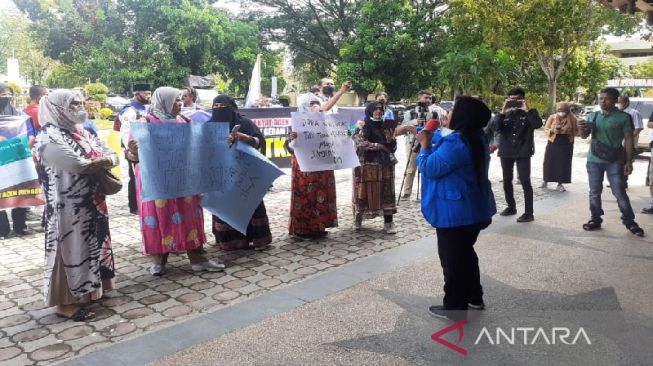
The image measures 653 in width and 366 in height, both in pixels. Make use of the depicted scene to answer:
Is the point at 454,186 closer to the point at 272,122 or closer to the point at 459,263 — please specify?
the point at 459,263

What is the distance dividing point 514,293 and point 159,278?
3269mm

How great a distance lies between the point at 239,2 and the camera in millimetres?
29812

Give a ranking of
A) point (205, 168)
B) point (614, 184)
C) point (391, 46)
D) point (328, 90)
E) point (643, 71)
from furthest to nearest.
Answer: point (643, 71), point (391, 46), point (328, 90), point (614, 184), point (205, 168)

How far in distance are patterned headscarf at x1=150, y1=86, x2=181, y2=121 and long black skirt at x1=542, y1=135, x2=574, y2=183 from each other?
282 inches

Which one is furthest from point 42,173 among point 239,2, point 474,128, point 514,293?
point 239,2

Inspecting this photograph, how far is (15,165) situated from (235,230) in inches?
120

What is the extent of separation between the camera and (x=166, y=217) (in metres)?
4.74

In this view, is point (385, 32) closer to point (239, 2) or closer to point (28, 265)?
point (239, 2)

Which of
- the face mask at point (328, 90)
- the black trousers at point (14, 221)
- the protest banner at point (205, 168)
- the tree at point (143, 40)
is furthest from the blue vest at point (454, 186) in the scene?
the tree at point (143, 40)

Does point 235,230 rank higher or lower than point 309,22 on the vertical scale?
lower

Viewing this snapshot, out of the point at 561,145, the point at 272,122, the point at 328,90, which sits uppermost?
the point at 328,90

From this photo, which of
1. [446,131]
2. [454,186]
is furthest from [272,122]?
[454,186]

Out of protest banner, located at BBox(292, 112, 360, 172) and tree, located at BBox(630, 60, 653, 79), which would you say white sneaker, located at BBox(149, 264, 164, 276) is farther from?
tree, located at BBox(630, 60, 653, 79)

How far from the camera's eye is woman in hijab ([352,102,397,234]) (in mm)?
6391
